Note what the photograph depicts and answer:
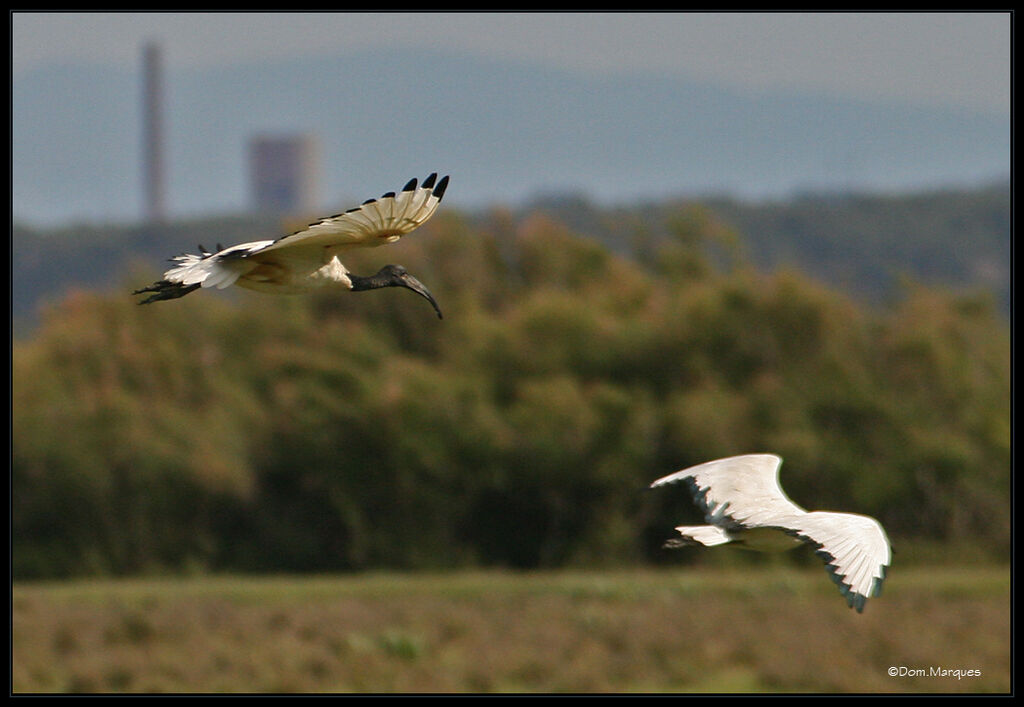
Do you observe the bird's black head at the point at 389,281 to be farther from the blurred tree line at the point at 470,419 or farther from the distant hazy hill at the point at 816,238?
the distant hazy hill at the point at 816,238

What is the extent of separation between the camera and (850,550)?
412cm

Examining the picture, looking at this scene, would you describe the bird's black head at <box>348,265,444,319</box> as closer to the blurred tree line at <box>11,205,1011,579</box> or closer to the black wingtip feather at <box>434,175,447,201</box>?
the black wingtip feather at <box>434,175,447,201</box>

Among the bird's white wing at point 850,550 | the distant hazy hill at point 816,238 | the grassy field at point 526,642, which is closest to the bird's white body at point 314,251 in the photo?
the bird's white wing at point 850,550

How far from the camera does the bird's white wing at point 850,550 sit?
12.7ft

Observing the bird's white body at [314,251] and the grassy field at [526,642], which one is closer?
the bird's white body at [314,251]

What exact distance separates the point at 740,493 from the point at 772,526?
Result: 548 millimetres

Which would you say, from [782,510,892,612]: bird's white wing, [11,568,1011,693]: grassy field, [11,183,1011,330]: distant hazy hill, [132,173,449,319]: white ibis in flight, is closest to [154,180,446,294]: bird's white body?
[132,173,449,319]: white ibis in flight

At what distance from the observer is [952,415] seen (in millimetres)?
32562

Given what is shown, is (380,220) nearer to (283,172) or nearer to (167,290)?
(167,290)

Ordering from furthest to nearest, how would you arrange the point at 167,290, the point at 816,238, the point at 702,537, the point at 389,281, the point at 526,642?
1. the point at 816,238
2. the point at 526,642
3. the point at 389,281
4. the point at 702,537
5. the point at 167,290

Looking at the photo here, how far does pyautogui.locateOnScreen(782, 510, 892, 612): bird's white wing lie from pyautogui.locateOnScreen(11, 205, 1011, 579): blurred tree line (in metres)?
24.0

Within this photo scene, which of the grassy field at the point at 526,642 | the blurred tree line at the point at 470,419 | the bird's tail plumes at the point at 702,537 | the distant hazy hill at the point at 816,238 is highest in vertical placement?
the distant hazy hill at the point at 816,238

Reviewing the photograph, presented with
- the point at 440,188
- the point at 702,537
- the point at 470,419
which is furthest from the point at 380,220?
the point at 470,419

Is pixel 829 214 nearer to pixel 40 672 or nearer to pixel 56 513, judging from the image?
pixel 56 513
